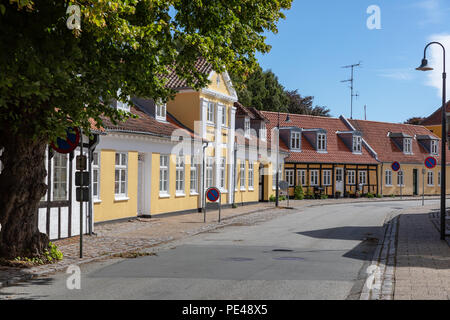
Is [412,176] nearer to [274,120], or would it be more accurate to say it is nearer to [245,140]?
[274,120]

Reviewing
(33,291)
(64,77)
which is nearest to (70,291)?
(33,291)

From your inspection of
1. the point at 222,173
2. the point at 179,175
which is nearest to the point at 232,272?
the point at 179,175

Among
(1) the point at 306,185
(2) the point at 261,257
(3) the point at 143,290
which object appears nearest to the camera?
(3) the point at 143,290

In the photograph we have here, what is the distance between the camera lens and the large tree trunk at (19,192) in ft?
33.8

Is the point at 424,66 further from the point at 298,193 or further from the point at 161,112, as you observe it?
the point at 298,193

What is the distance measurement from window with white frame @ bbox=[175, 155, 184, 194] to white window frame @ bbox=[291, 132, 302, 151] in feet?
59.9

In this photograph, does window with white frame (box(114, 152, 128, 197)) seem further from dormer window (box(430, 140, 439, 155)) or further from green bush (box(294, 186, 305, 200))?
dormer window (box(430, 140, 439, 155))

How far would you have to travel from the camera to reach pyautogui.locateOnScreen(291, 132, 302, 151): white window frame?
4125 centimetres

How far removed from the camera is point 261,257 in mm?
11812

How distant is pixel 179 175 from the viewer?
947 inches

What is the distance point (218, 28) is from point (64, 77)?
3568 mm

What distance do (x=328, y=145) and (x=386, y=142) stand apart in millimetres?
8283

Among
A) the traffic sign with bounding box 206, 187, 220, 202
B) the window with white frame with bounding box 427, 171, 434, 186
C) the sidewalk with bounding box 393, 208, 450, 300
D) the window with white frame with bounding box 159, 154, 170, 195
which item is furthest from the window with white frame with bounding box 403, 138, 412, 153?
the traffic sign with bounding box 206, 187, 220, 202
